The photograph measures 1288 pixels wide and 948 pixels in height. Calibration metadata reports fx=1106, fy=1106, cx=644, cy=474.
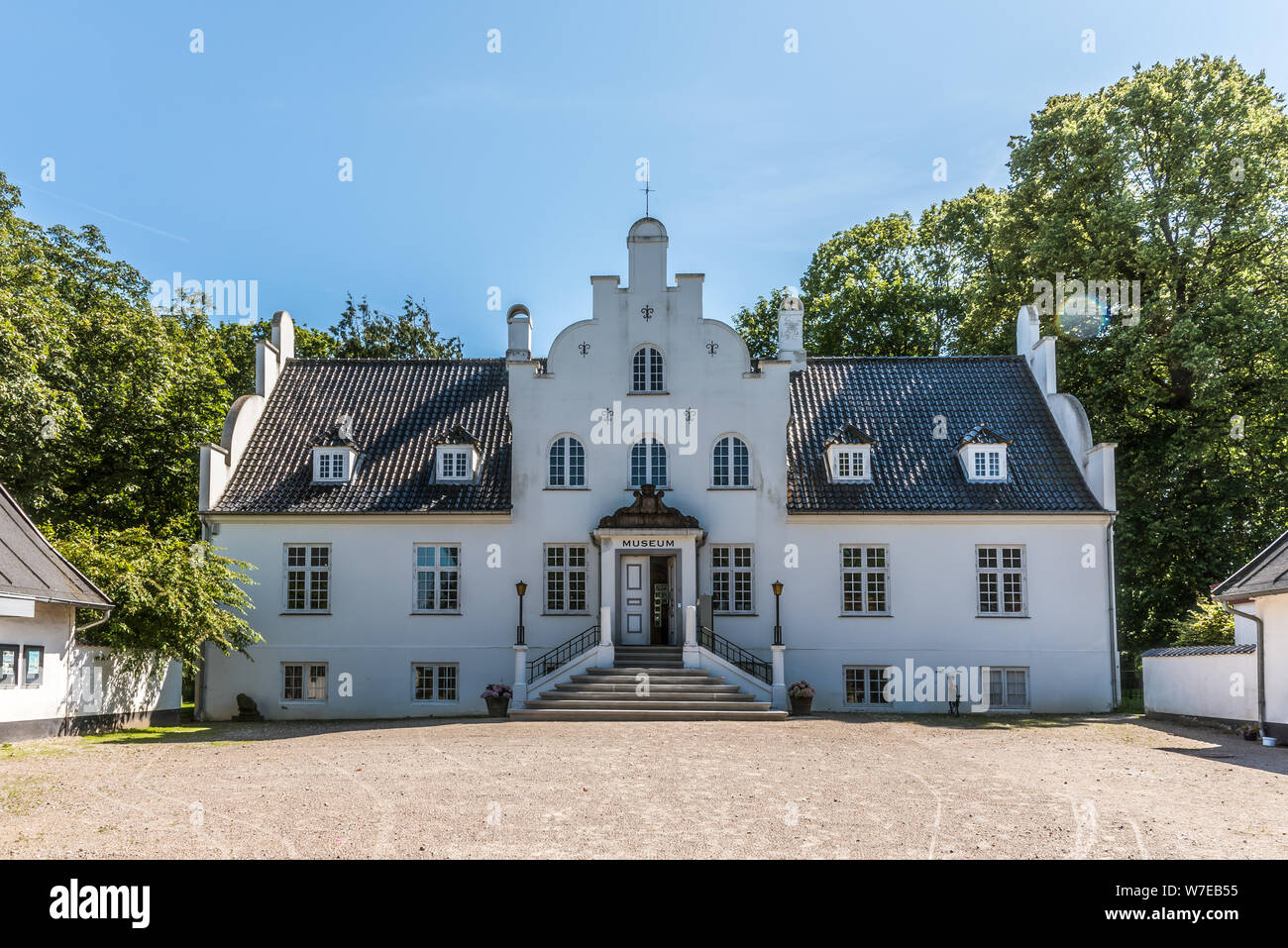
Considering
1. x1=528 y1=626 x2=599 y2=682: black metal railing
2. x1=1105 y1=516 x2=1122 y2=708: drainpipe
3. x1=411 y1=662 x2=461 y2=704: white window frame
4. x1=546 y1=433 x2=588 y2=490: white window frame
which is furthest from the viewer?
x1=546 y1=433 x2=588 y2=490: white window frame

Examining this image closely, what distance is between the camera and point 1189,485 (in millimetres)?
31609

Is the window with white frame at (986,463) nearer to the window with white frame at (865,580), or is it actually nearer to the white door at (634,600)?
the window with white frame at (865,580)

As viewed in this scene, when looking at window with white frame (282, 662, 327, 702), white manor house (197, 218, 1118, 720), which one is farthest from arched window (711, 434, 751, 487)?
window with white frame (282, 662, 327, 702)

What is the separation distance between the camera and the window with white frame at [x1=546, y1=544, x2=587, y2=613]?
92.6 feet

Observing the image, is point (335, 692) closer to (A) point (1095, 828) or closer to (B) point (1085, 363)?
(A) point (1095, 828)

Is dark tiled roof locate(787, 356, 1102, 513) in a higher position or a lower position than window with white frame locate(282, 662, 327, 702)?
higher

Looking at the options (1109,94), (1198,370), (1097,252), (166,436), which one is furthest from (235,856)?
(1109,94)

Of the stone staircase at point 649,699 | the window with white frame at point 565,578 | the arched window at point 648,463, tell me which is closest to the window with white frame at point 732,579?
→ the arched window at point 648,463

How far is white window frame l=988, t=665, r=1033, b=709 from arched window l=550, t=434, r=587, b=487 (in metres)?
11.5

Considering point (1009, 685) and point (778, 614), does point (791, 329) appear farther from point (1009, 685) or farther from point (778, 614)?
point (1009, 685)

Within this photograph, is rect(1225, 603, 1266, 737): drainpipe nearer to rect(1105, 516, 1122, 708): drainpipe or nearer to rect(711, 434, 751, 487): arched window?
rect(1105, 516, 1122, 708): drainpipe

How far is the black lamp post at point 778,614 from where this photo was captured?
87.9ft

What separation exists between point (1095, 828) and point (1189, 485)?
78.2 ft

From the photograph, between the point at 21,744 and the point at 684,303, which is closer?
the point at 21,744
